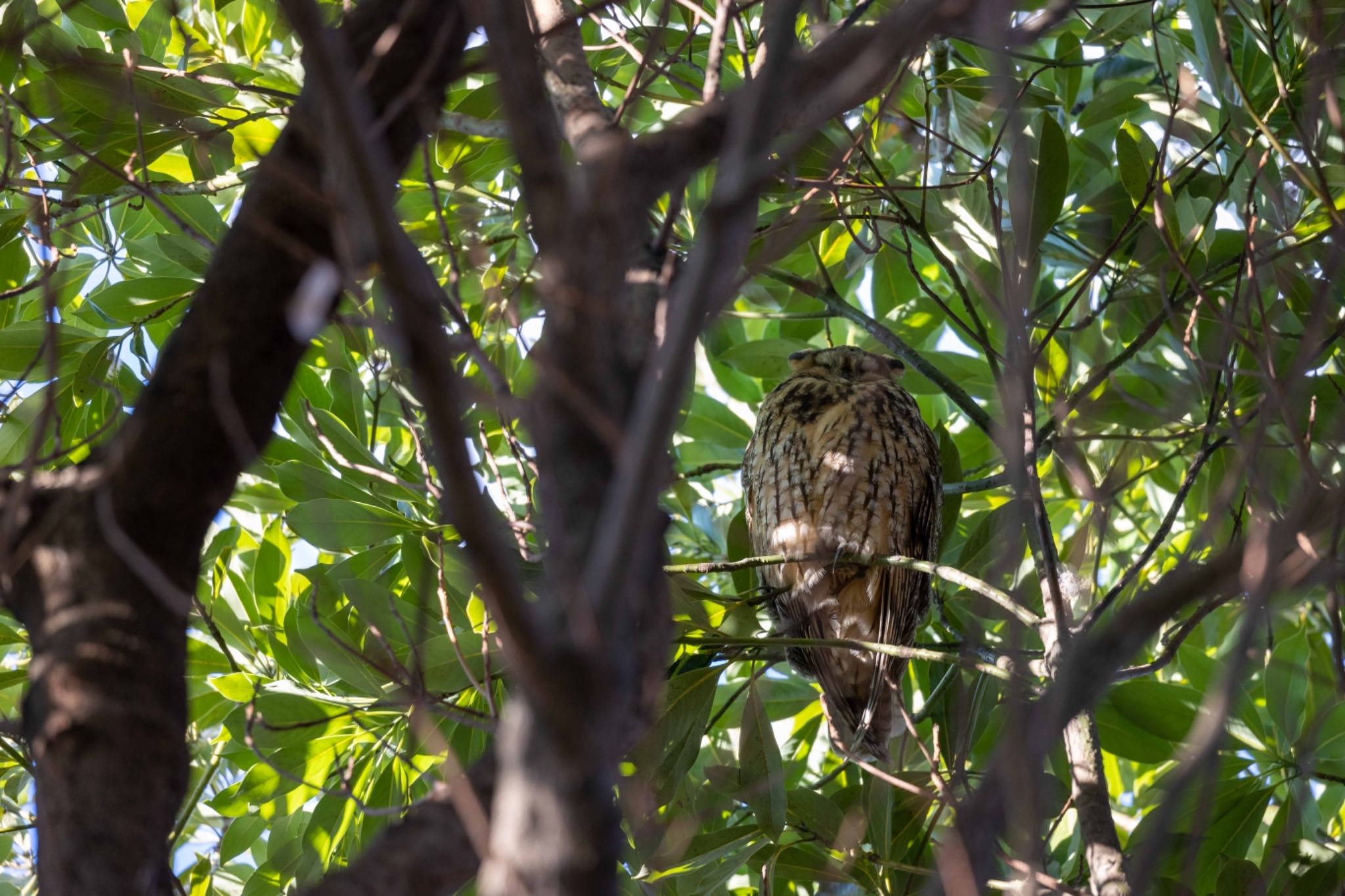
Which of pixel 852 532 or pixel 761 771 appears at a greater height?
pixel 852 532

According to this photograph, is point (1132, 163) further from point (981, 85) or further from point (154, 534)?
point (154, 534)

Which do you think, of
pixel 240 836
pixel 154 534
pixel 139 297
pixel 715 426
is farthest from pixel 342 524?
pixel 715 426

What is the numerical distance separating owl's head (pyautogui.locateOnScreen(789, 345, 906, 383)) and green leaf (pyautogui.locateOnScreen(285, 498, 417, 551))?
1157mm

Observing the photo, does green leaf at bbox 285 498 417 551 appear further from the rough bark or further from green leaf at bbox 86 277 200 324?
the rough bark

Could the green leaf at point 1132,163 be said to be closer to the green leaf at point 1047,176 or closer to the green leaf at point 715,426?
the green leaf at point 1047,176

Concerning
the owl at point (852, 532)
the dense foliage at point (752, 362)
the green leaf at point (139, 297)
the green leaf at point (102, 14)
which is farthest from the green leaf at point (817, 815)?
the green leaf at point (102, 14)

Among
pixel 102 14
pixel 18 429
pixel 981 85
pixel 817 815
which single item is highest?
pixel 102 14

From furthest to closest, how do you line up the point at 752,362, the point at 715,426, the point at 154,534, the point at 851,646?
1. the point at 715,426
2. the point at 752,362
3. the point at 851,646
4. the point at 154,534

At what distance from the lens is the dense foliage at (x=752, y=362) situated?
1.89 metres

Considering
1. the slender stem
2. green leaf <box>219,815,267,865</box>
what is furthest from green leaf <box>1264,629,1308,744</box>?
green leaf <box>219,815,267,865</box>

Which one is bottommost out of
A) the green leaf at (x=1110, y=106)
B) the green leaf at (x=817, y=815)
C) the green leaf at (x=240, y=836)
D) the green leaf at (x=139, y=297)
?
the green leaf at (x=817, y=815)

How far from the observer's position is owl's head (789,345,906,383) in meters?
2.95

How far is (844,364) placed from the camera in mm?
2959

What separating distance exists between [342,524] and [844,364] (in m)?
1.34
